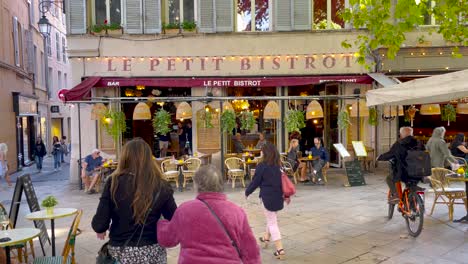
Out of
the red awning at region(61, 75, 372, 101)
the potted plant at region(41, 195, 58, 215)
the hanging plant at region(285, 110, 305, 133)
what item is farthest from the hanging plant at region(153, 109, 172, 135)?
the potted plant at region(41, 195, 58, 215)

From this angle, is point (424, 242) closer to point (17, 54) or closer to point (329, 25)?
point (329, 25)

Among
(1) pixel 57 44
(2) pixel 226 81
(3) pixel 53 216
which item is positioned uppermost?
(1) pixel 57 44

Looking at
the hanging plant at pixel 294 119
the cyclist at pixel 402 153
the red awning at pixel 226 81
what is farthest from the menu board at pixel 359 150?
the cyclist at pixel 402 153

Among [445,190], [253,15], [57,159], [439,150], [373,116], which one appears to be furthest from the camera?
[57,159]

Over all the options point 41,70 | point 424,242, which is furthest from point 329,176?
point 41,70

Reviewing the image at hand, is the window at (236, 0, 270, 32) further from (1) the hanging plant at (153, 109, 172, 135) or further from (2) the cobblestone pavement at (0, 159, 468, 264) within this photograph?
(2) the cobblestone pavement at (0, 159, 468, 264)

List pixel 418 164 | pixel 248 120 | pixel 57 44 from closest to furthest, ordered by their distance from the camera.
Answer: pixel 418 164 < pixel 248 120 < pixel 57 44

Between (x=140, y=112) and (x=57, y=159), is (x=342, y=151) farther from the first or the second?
(x=57, y=159)

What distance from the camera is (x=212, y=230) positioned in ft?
9.30

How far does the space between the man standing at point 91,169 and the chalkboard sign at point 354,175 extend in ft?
22.4

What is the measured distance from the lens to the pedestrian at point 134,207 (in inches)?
129

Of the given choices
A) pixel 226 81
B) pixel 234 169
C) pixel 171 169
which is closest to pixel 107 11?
pixel 226 81

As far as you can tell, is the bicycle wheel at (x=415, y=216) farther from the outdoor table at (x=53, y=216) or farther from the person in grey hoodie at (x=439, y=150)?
the outdoor table at (x=53, y=216)

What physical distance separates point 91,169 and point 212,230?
364 inches
